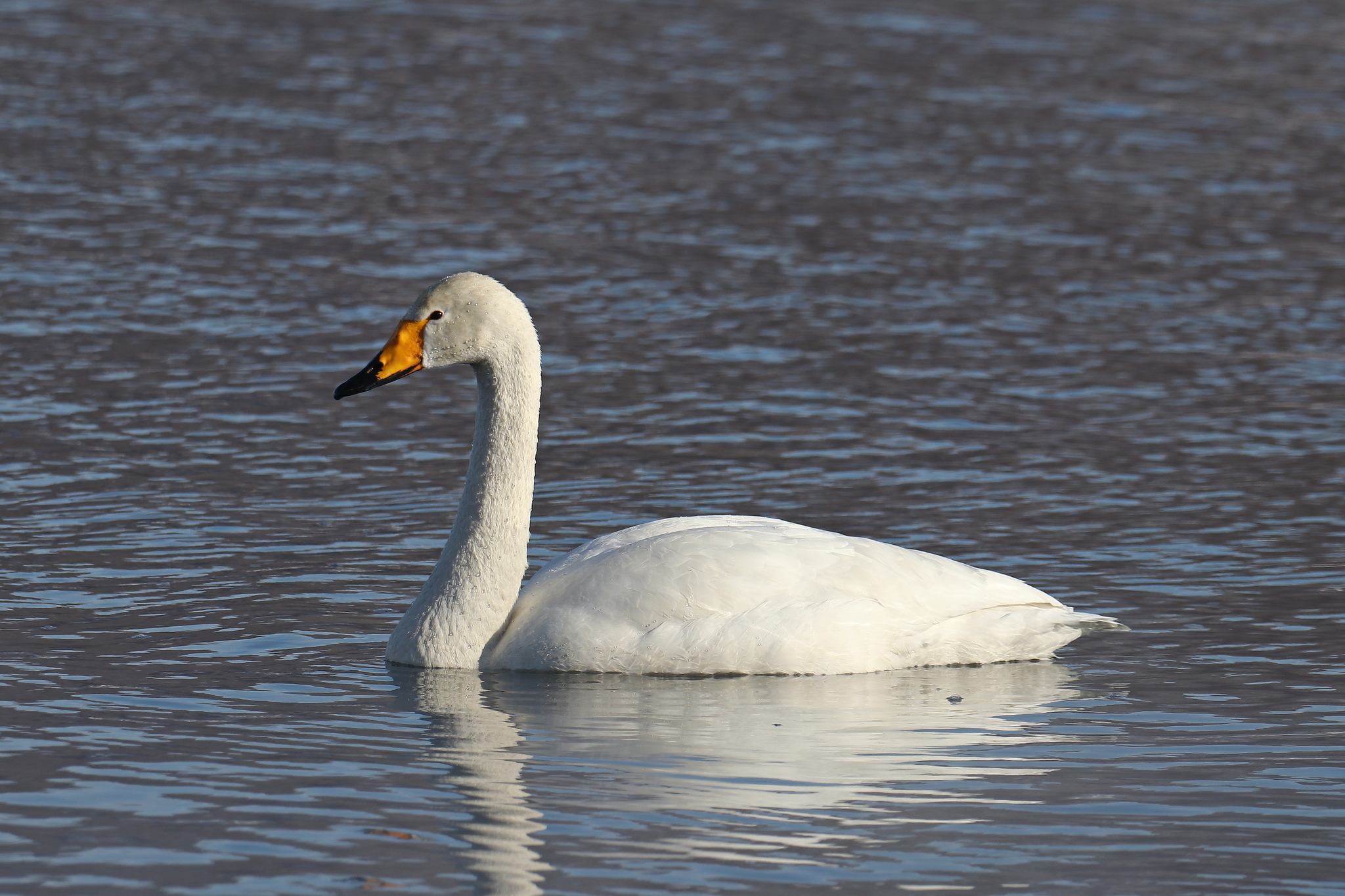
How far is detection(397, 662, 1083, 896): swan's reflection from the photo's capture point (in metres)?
7.32

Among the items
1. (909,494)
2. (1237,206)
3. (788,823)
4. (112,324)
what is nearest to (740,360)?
(909,494)

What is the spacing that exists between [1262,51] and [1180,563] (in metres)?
21.2

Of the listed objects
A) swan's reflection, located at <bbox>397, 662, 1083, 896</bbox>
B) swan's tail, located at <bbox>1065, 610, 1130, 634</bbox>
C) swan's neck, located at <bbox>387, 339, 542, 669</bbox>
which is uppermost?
swan's neck, located at <bbox>387, 339, 542, 669</bbox>

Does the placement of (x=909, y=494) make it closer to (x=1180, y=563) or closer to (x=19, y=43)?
(x=1180, y=563)

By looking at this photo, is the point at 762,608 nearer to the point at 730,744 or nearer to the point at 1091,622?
the point at 730,744

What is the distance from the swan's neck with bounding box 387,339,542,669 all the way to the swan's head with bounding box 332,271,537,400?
104 mm

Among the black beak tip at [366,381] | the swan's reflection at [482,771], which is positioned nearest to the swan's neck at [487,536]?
the swan's reflection at [482,771]

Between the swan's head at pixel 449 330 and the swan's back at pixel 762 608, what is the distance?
1053mm

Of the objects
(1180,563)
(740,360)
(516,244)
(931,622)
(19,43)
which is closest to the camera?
(931,622)

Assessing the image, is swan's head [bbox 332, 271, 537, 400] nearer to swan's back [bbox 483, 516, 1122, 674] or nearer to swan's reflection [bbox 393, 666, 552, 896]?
swan's back [bbox 483, 516, 1122, 674]

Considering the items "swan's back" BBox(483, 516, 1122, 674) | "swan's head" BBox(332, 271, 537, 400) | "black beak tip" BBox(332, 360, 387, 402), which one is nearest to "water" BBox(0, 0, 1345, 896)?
"swan's back" BBox(483, 516, 1122, 674)

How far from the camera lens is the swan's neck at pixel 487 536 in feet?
31.4

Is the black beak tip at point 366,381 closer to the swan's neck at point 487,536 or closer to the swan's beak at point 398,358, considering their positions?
the swan's beak at point 398,358

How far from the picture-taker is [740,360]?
16.5 m
